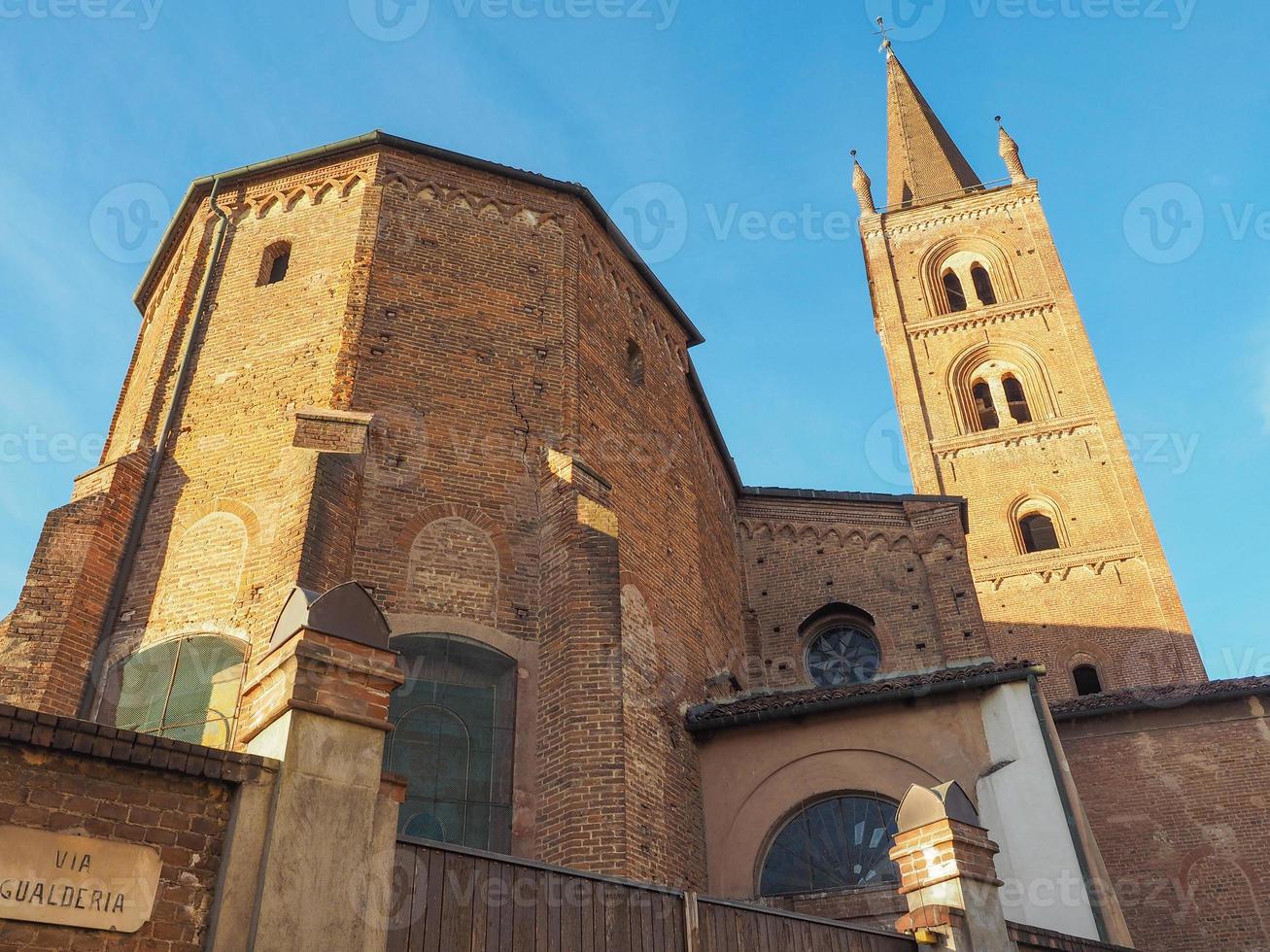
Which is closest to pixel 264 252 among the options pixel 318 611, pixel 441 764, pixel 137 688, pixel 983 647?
pixel 137 688

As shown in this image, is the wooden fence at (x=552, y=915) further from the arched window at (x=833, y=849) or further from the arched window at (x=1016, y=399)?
the arched window at (x=1016, y=399)

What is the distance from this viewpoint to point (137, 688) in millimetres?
10438

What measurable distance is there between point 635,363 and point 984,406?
803 inches

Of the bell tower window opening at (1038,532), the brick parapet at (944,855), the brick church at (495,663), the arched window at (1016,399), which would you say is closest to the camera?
the brick church at (495,663)

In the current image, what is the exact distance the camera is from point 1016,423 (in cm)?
3100

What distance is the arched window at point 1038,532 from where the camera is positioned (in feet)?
92.8

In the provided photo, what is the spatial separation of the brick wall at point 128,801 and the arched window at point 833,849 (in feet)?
25.0

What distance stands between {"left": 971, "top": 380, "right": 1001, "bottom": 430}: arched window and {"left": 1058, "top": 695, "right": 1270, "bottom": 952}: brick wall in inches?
660

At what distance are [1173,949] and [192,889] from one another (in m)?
13.7

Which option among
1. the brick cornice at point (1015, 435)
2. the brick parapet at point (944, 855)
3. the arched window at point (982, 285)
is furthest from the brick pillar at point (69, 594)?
the arched window at point (982, 285)

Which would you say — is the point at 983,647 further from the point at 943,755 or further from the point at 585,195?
the point at 585,195

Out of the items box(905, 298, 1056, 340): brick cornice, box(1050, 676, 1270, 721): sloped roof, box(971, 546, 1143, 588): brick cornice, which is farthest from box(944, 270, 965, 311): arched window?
box(1050, 676, 1270, 721): sloped roof

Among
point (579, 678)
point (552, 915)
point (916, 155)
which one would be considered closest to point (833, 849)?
point (579, 678)

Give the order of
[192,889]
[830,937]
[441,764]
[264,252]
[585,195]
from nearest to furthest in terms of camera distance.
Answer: [192,889], [830,937], [441,764], [264,252], [585,195]
